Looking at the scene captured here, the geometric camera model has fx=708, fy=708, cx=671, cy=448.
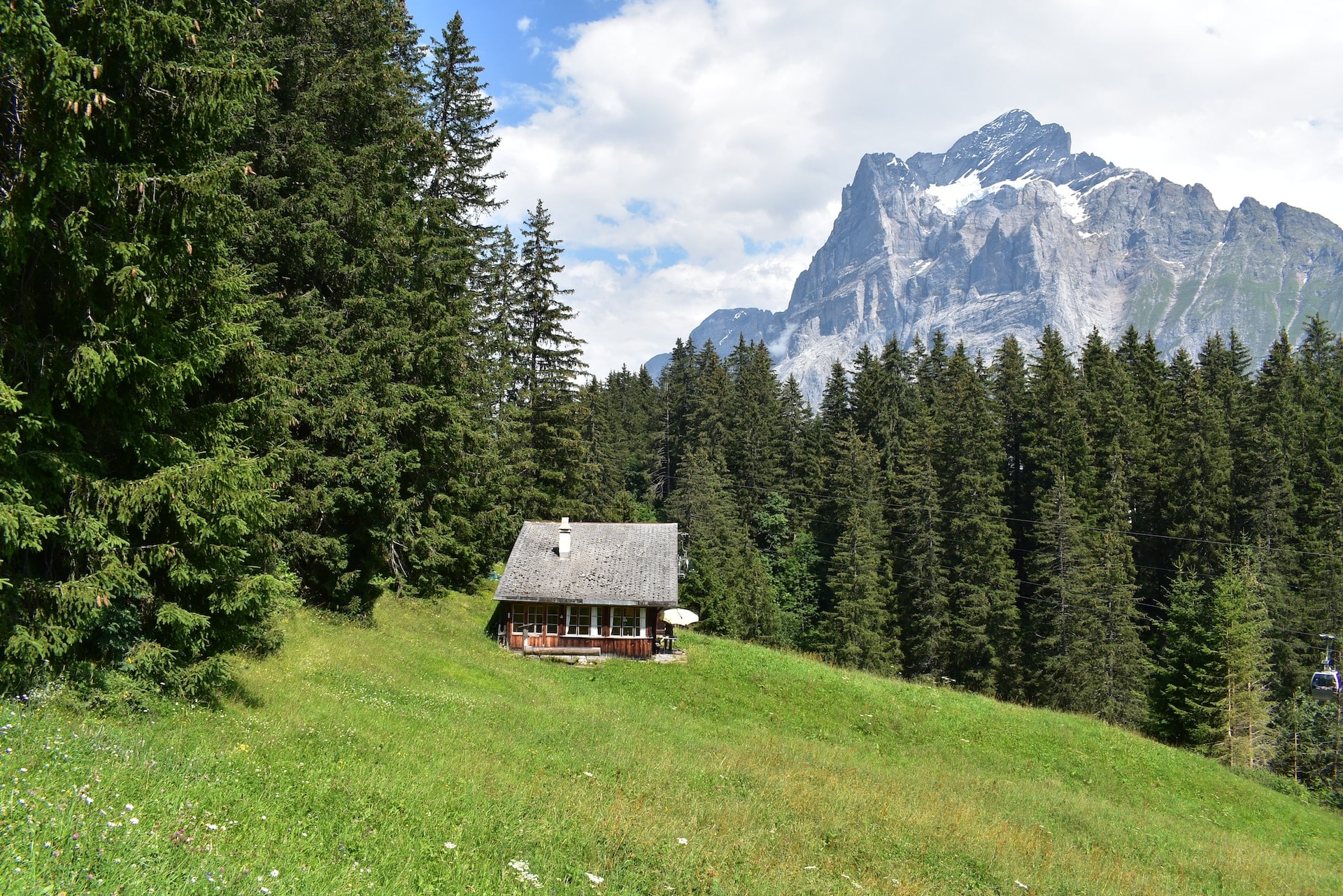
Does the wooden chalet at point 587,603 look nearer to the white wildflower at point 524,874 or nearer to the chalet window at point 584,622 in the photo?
the chalet window at point 584,622

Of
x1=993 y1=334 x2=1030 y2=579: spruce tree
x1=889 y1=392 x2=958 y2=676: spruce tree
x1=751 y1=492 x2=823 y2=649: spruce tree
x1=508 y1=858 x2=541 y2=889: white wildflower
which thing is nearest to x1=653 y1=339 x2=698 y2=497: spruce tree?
x1=751 y1=492 x2=823 y2=649: spruce tree

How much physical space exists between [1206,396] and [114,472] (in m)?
64.8

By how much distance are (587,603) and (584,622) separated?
1.26 m

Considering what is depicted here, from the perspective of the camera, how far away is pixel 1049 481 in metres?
→ 51.9

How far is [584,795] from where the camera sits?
425 inches

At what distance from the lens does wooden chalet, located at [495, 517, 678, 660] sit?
31.8m

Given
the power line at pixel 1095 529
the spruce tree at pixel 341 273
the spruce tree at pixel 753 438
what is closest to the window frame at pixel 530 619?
the spruce tree at pixel 341 273

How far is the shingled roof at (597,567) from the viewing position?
31953mm

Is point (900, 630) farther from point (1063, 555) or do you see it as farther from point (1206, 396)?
point (1206, 396)

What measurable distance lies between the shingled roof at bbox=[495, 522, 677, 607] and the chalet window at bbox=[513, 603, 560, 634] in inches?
36.6

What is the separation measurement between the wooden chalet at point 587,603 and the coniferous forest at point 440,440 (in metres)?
3.96

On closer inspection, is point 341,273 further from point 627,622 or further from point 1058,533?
point 1058,533

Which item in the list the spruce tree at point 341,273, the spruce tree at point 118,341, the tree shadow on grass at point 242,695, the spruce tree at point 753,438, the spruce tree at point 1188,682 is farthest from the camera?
the spruce tree at point 753,438

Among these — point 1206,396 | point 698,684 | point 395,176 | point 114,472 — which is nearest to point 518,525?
point 698,684
